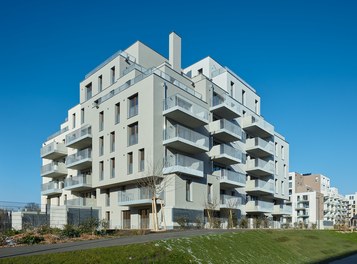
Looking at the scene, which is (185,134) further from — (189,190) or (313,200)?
(313,200)

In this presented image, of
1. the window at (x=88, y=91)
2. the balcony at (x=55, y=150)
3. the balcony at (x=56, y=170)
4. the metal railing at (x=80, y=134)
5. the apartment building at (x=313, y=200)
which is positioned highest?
the window at (x=88, y=91)

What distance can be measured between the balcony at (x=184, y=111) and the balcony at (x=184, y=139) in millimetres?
1296

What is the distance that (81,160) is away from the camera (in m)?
42.7

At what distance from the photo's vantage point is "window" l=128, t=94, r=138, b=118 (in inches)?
1417

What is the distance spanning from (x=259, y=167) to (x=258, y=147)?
9.19 ft

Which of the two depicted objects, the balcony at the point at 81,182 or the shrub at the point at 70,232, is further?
the balcony at the point at 81,182

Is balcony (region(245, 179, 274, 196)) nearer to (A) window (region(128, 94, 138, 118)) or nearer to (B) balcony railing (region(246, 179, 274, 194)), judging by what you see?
(B) balcony railing (region(246, 179, 274, 194))

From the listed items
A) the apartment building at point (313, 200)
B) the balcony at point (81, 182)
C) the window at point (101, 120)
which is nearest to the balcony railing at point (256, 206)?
the balcony at point (81, 182)

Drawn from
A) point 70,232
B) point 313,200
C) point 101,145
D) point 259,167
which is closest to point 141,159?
point 101,145

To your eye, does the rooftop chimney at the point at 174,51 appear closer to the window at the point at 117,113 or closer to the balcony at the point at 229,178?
the window at the point at 117,113

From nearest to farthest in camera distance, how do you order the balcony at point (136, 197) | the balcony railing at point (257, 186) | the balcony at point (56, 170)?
the balcony at point (136, 197), the balcony railing at point (257, 186), the balcony at point (56, 170)

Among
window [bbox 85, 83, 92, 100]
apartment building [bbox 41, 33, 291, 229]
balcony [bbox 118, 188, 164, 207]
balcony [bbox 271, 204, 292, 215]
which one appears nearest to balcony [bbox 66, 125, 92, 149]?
apartment building [bbox 41, 33, 291, 229]

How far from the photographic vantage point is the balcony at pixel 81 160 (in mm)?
42281

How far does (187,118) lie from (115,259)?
23946 mm
